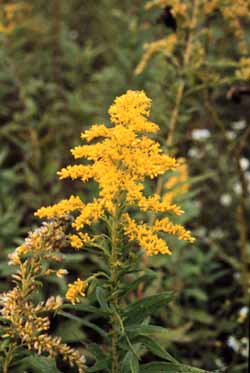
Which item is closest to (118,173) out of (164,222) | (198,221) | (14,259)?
(164,222)

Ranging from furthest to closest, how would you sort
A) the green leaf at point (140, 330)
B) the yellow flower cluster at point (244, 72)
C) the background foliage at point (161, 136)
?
the background foliage at point (161, 136)
the yellow flower cluster at point (244, 72)
the green leaf at point (140, 330)

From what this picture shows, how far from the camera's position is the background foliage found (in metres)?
3.21

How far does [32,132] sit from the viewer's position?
3998 millimetres

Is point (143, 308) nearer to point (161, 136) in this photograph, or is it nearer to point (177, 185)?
point (161, 136)

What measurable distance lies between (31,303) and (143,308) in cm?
33

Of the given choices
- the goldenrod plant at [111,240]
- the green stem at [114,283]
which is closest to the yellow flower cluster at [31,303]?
the goldenrod plant at [111,240]

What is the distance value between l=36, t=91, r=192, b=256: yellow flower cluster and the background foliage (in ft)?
4.03

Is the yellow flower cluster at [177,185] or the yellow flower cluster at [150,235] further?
the yellow flower cluster at [177,185]

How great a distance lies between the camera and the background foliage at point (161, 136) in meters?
3.21

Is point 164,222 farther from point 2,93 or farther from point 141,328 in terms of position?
point 2,93

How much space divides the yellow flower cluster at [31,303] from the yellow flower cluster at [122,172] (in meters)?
0.06

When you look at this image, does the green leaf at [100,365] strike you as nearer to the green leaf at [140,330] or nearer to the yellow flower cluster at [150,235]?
the green leaf at [140,330]

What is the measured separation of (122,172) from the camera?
1756 millimetres

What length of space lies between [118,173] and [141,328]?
1.46ft
